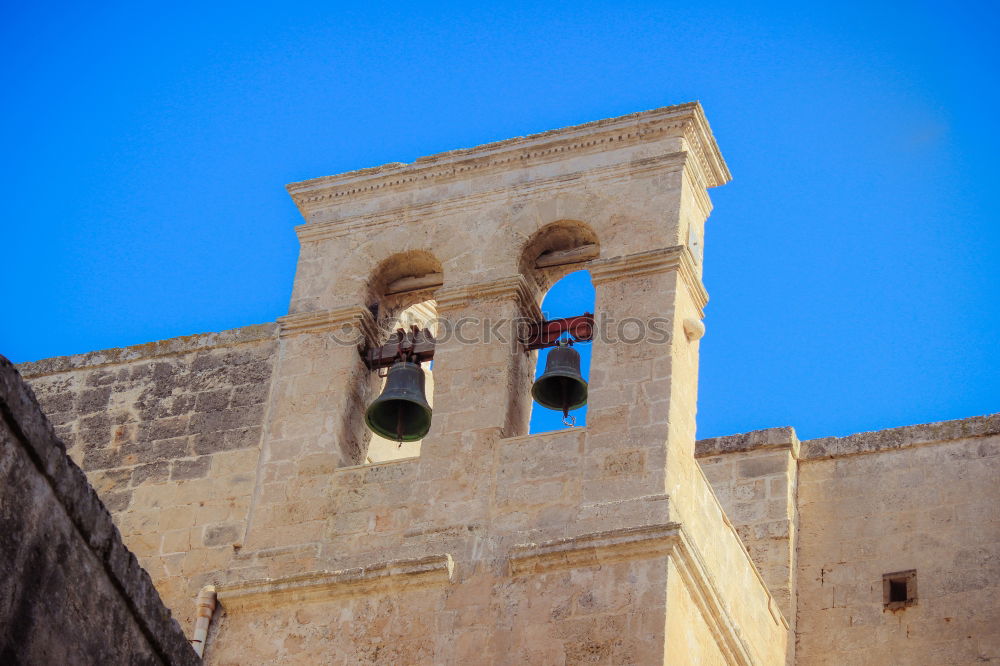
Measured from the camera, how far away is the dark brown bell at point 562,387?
10.9m

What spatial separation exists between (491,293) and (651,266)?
1045mm

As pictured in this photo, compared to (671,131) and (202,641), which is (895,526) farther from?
(202,641)

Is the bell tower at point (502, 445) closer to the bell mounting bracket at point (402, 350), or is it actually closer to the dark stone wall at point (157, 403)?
the bell mounting bracket at point (402, 350)

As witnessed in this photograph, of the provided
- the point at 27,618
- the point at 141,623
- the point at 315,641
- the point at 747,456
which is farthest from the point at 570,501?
the point at 27,618

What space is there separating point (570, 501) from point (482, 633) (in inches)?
35.9

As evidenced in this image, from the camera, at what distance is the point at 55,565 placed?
5.34 m

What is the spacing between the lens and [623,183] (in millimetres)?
11375

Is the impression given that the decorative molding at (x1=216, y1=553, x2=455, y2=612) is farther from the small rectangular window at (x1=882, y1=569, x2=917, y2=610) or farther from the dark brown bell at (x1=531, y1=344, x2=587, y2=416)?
the small rectangular window at (x1=882, y1=569, x2=917, y2=610)

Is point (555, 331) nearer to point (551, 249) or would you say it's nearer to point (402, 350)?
point (551, 249)

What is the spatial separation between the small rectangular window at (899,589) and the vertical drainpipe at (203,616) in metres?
4.59

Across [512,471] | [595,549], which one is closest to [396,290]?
[512,471]

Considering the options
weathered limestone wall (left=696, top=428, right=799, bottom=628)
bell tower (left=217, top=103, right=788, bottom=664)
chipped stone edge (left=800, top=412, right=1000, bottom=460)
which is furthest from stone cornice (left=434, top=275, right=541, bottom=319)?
chipped stone edge (left=800, top=412, right=1000, bottom=460)

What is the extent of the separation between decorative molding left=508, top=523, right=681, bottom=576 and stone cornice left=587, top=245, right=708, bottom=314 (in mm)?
1877

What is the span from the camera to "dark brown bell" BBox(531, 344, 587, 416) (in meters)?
10.9
